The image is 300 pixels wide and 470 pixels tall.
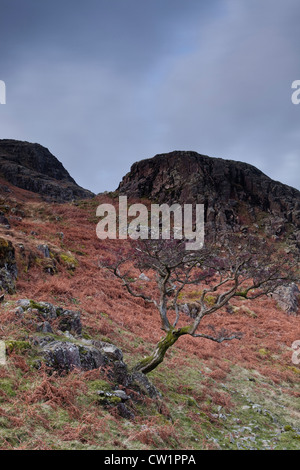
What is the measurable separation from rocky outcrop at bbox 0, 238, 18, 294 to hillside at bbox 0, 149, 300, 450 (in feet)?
0.24

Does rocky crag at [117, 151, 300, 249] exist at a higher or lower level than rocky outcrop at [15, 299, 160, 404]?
higher

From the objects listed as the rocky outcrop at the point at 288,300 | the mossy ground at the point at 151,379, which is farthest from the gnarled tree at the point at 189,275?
the rocky outcrop at the point at 288,300

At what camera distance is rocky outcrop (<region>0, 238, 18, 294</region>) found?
37.6 ft

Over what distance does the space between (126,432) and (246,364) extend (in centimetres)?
1051

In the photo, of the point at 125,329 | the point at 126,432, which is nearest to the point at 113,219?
the point at 125,329

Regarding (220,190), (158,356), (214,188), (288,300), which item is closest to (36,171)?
(214,188)

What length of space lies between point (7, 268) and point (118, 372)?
8963 mm

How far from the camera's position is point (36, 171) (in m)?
85.6

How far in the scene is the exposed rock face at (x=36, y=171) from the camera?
70.6 metres

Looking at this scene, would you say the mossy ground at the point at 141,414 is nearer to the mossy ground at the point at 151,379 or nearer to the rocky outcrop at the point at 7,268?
the mossy ground at the point at 151,379

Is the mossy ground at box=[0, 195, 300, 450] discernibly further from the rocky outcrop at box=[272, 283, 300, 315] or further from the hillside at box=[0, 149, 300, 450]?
the rocky outcrop at box=[272, 283, 300, 315]

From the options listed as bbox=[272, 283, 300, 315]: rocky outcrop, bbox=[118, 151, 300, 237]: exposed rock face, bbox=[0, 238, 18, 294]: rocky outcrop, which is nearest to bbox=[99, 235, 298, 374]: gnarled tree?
bbox=[0, 238, 18, 294]: rocky outcrop

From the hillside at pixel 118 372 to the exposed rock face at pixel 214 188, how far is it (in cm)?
2979

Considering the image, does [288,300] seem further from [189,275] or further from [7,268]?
[7,268]
